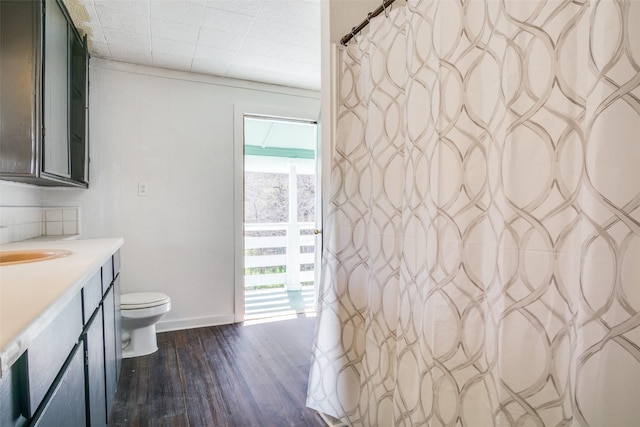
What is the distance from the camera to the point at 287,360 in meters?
2.24

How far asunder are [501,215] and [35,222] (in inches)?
107

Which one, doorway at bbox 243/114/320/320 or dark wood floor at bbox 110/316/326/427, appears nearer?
dark wood floor at bbox 110/316/326/427

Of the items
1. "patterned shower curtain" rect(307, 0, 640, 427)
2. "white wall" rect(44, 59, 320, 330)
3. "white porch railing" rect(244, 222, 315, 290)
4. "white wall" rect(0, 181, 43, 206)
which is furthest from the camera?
"white porch railing" rect(244, 222, 315, 290)

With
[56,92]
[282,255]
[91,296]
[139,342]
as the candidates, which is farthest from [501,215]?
[282,255]

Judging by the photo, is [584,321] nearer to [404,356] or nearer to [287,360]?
[404,356]

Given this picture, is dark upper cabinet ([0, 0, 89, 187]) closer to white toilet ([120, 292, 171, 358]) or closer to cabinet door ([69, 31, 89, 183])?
cabinet door ([69, 31, 89, 183])

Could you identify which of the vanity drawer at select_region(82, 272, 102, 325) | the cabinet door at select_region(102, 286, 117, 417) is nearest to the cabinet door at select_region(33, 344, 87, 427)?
the vanity drawer at select_region(82, 272, 102, 325)

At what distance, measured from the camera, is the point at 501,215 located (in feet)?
2.83

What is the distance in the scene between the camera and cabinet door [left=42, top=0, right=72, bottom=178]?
1479 mm

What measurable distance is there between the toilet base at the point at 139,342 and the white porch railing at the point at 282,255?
2295 mm

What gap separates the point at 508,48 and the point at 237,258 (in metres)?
2.59

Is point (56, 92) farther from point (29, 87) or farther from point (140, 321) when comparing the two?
point (140, 321)

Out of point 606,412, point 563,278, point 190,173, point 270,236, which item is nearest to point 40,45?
point 190,173

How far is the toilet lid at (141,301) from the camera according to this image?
2195 millimetres
